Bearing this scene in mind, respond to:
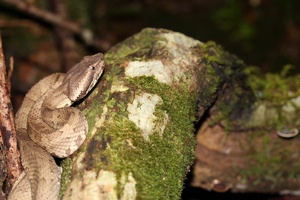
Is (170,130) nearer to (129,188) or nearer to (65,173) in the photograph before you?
(129,188)

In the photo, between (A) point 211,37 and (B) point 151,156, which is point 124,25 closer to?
(A) point 211,37

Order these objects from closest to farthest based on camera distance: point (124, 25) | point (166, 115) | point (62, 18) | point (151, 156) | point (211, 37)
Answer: point (151, 156) → point (166, 115) → point (62, 18) → point (211, 37) → point (124, 25)

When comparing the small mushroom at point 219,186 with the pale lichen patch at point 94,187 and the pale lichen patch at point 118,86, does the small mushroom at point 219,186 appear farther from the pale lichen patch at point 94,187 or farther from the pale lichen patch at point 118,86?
the pale lichen patch at point 94,187

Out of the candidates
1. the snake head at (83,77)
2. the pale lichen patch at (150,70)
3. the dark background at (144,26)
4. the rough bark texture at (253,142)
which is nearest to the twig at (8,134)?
the snake head at (83,77)

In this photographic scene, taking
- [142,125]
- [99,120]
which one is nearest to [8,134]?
[99,120]

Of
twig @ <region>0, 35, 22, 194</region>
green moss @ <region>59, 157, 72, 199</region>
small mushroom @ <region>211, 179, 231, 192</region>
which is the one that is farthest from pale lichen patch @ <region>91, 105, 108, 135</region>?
small mushroom @ <region>211, 179, 231, 192</region>

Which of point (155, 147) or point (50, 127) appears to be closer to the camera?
point (155, 147)

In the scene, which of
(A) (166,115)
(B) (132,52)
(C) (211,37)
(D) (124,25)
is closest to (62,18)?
(D) (124,25)
